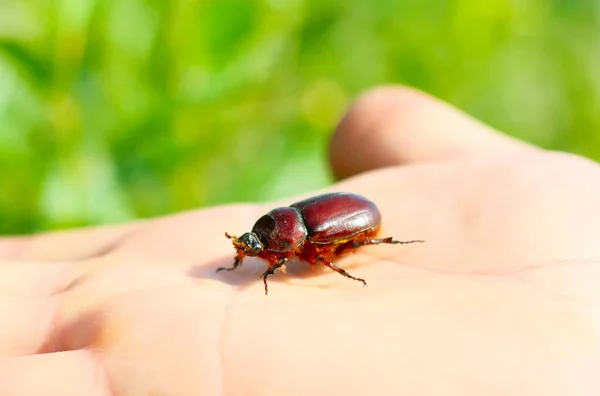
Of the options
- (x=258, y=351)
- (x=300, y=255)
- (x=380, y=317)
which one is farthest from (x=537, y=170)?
(x=258, y=351)

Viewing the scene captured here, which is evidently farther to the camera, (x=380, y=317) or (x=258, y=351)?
(x=380, y=317)

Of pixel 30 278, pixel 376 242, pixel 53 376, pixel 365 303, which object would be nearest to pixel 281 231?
pixel 376 242

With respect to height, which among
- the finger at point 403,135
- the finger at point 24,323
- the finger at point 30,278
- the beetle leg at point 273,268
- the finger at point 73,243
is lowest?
the finger at point 24,323

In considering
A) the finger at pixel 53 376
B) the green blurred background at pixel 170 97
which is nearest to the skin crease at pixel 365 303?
the finger at pixel 53 376

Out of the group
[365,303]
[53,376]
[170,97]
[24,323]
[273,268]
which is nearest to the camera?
[53,376]

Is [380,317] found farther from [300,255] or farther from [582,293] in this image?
[300,255]

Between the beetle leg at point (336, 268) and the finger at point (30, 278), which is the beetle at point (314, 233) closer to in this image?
the beetle leg at point (336, 268)

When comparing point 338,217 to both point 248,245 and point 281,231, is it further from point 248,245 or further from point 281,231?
point 248,245
